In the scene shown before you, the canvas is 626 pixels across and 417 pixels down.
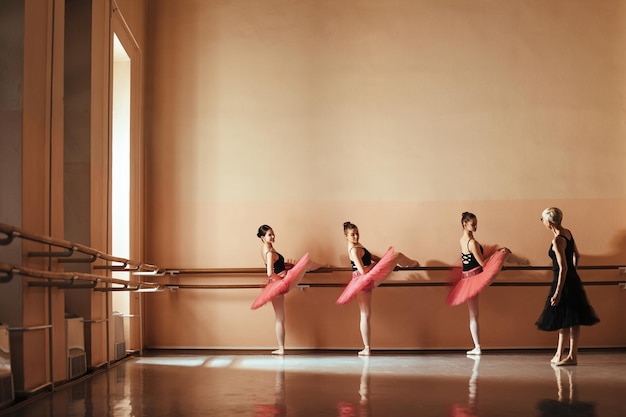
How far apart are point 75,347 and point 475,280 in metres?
4.33

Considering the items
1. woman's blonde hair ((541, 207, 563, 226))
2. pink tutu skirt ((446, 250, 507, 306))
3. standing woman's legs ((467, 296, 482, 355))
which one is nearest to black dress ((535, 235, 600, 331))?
woman's blonde hair ((541, 207, 563, 226))

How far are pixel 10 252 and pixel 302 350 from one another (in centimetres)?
470

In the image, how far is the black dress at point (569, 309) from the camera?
281 inches

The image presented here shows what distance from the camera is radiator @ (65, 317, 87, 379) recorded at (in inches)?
240

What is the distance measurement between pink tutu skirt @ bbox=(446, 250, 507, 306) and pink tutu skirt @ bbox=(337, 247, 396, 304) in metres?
0.75

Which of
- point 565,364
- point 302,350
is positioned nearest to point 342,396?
point 565,364

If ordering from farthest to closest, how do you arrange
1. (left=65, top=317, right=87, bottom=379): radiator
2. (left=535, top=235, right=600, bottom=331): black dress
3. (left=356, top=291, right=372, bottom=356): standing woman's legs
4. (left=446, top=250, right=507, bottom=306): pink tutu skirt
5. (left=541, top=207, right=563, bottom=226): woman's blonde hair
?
1. (left=356, top=291, right=372, bottom=356): standing woman's legs
2. (left=446, top=250, right=507, bottom=306): pink tutu skirt
3. (left=541, top=207, right=563, bottom=226): woman's blonde hair
4. (left=535, top=235, right=600, bottom=331): black dress
5. (left=65, top=317, right=87, bottom=379): radiator

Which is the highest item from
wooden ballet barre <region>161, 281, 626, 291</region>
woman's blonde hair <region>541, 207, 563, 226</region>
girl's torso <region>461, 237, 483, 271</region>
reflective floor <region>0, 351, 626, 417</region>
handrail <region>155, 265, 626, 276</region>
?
woman's blonde hair <region>541, 207, 563, 226</region>

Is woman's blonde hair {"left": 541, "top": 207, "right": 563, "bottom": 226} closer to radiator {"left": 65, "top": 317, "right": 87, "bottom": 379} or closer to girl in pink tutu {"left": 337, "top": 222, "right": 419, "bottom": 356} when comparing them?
girl in pink tutu {"left": 337, "top": 222, "right": 419, "bottom": 356}

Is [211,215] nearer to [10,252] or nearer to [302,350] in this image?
[302,350]

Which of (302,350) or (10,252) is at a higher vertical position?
(10,252)

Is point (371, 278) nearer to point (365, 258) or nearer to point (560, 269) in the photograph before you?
point (365, 258)

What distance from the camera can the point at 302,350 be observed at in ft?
30.2

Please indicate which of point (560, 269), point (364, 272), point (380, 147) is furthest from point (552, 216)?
point (380, 147)
